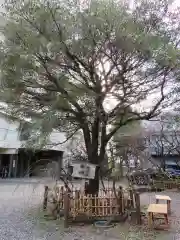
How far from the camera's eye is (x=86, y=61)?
24.1 feet

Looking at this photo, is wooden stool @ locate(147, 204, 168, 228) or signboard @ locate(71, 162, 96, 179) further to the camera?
signboard @ locate(71, 162, 96, 179)

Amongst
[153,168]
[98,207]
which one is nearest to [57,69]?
[98,207]

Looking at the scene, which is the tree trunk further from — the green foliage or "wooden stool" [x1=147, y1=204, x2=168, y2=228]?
"wooden stool" [x1=147, y1=204, x2=168, y2=228]

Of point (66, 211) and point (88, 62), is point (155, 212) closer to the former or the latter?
point (66, 211)

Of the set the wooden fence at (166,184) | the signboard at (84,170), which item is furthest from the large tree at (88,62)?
the wooden fence at (166,184)

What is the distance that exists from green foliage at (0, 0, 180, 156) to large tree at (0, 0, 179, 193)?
0.07 ft

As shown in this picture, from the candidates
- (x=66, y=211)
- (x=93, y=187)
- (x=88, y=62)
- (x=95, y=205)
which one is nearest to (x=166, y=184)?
(x=93, y=187)

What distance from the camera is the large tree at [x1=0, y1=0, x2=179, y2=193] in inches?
249

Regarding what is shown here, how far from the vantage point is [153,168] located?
1644 centimetres

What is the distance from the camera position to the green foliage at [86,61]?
632cm

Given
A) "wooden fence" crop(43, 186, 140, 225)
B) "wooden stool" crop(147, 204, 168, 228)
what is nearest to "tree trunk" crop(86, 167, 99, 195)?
"wooden fence" crop(43, 186, 140, 225)

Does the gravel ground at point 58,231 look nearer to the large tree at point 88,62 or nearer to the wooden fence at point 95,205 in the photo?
the wooden fence at point 95,205

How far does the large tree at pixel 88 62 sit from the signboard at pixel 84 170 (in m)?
0.44

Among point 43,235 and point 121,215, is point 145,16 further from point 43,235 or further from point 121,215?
point 43,235
